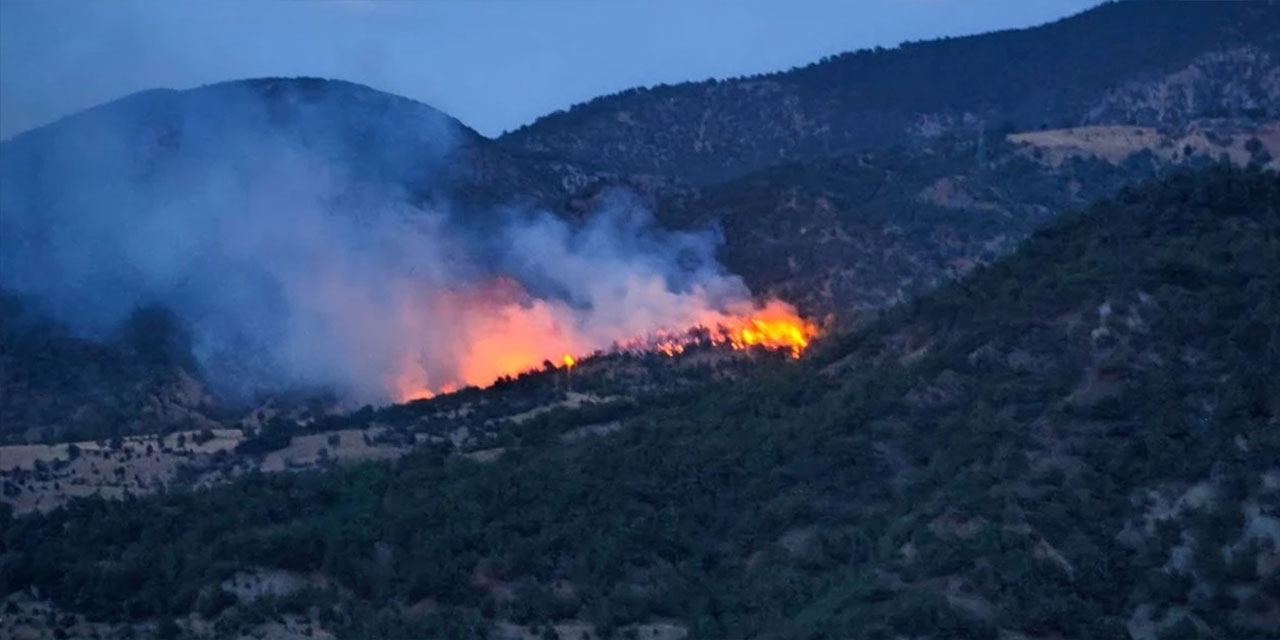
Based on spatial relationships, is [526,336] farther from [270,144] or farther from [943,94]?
[943,94]

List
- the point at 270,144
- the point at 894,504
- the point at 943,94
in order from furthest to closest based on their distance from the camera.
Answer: the point at 943,94, the point at 270,144, the point at 894,504

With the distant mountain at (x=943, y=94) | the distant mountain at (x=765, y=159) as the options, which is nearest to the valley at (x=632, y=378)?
the distant mountain at (x=765, y=159)

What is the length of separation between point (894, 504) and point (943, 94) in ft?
251

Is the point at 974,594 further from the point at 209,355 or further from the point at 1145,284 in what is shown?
the point at 209,355

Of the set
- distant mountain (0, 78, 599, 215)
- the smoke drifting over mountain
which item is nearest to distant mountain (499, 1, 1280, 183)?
distant mountain (0, 78, 599, 215)

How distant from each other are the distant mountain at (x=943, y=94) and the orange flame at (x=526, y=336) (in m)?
28.9

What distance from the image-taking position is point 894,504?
3328 centimetres

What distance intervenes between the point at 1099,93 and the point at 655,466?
205 ft

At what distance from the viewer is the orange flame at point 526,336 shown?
5688 cm

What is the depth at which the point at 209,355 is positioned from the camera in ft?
212

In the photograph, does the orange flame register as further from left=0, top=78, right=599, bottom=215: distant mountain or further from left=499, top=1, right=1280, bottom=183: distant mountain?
left=499, top=1, right=1280, bottom=183: distant mountain

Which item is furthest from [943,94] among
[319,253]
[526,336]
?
[526,336]

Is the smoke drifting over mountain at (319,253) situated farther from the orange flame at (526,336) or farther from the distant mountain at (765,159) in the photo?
the distant mountain at (765,159)

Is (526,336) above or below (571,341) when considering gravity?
above
